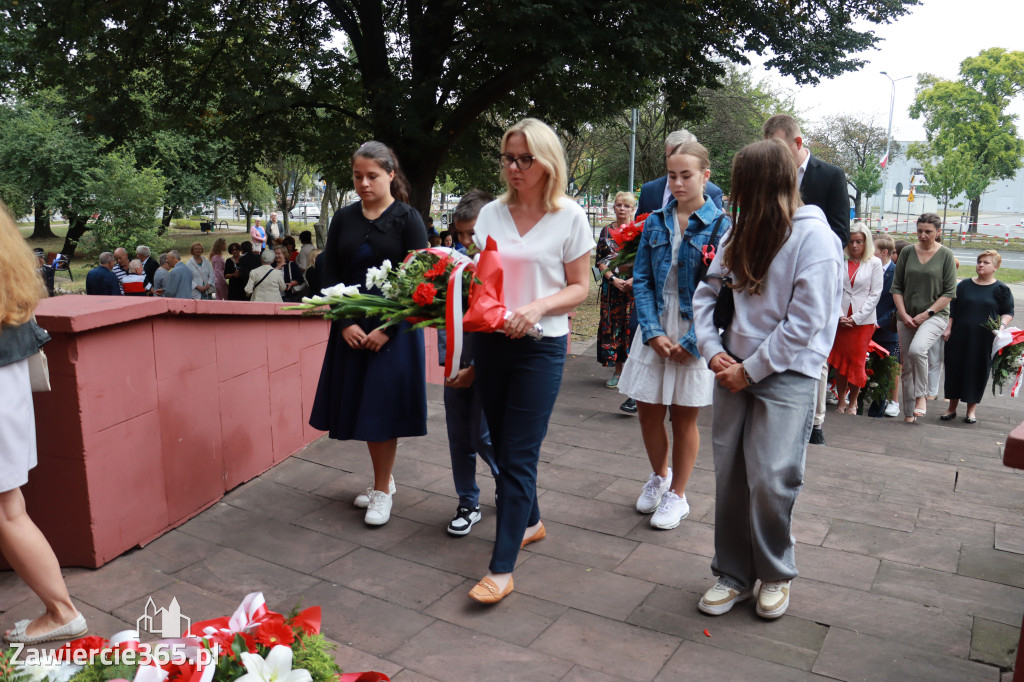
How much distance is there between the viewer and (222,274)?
52.5 feet

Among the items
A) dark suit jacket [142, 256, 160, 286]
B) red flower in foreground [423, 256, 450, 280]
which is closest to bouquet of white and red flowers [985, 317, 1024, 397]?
red flower in foreground [423, 256, 450, 280]

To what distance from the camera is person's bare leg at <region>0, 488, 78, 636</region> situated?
2.96 meters

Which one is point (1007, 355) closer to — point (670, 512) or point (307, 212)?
point (670, 512)

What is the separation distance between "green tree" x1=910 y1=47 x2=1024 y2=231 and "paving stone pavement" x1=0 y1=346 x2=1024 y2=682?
5441 centimetres

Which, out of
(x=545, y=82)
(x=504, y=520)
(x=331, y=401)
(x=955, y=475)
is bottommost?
(x=955, y=475)

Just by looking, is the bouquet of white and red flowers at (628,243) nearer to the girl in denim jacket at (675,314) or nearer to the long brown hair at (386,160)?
the girl in denim jacket at (675,314)

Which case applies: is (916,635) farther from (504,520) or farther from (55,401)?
(55,401)

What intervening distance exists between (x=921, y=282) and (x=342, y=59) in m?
10.5

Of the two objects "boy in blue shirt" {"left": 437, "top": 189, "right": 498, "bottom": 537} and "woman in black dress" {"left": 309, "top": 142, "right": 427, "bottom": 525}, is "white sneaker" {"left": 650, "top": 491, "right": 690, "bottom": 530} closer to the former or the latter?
"boy in blue shirt" {"left": 437, "top": 189, "right": 498, "bottom": 537}

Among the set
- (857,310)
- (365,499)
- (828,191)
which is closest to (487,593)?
(365,499)

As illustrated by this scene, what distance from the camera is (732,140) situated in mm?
31812

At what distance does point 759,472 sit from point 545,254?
3.99ft

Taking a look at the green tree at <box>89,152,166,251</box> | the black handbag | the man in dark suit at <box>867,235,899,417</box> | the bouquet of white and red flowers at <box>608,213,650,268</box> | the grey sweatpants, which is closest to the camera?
the grey sweatpants

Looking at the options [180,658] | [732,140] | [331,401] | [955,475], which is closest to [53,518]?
[331,401]
